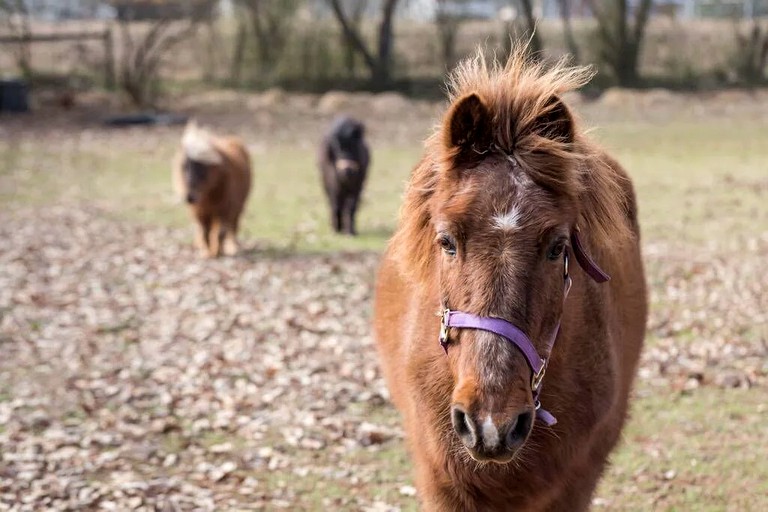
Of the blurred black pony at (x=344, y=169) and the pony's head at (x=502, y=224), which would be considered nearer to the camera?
the pony's head at (x=502, y=224)

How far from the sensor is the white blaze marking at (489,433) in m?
2.59

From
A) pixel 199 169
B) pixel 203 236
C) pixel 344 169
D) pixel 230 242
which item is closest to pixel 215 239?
pixel 203 236

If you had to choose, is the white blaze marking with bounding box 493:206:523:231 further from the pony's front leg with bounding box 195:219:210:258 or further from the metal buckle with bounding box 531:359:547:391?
the pony's front leg with bounding box 195:219:210:258

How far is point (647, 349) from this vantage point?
7488mm

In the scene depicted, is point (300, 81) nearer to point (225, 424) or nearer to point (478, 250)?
point (225, 424)

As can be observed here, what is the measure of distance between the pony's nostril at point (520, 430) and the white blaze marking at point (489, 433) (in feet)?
0.16

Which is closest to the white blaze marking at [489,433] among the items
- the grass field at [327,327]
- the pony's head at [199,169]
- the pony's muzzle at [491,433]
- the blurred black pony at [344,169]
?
the pony's muzzle at [491,433]

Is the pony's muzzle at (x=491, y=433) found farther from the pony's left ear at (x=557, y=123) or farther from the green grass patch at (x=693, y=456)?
the green grass patch at (x=693, y=456)

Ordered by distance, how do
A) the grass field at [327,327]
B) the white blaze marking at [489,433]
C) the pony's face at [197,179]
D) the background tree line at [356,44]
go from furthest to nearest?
the background tree line at [356,44]
the pony's face at [197,179]
the grass field at [327,327]
the white blaze marking at [489,433]

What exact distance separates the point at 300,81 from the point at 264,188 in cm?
1543

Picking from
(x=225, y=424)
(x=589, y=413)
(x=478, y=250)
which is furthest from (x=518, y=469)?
(x=225, y=424)

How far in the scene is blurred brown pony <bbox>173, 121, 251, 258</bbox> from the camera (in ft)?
38.4

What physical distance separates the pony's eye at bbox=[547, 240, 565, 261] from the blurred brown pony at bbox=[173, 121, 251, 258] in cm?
902

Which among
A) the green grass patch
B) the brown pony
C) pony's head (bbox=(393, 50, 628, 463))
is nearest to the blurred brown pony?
the green grass patch
